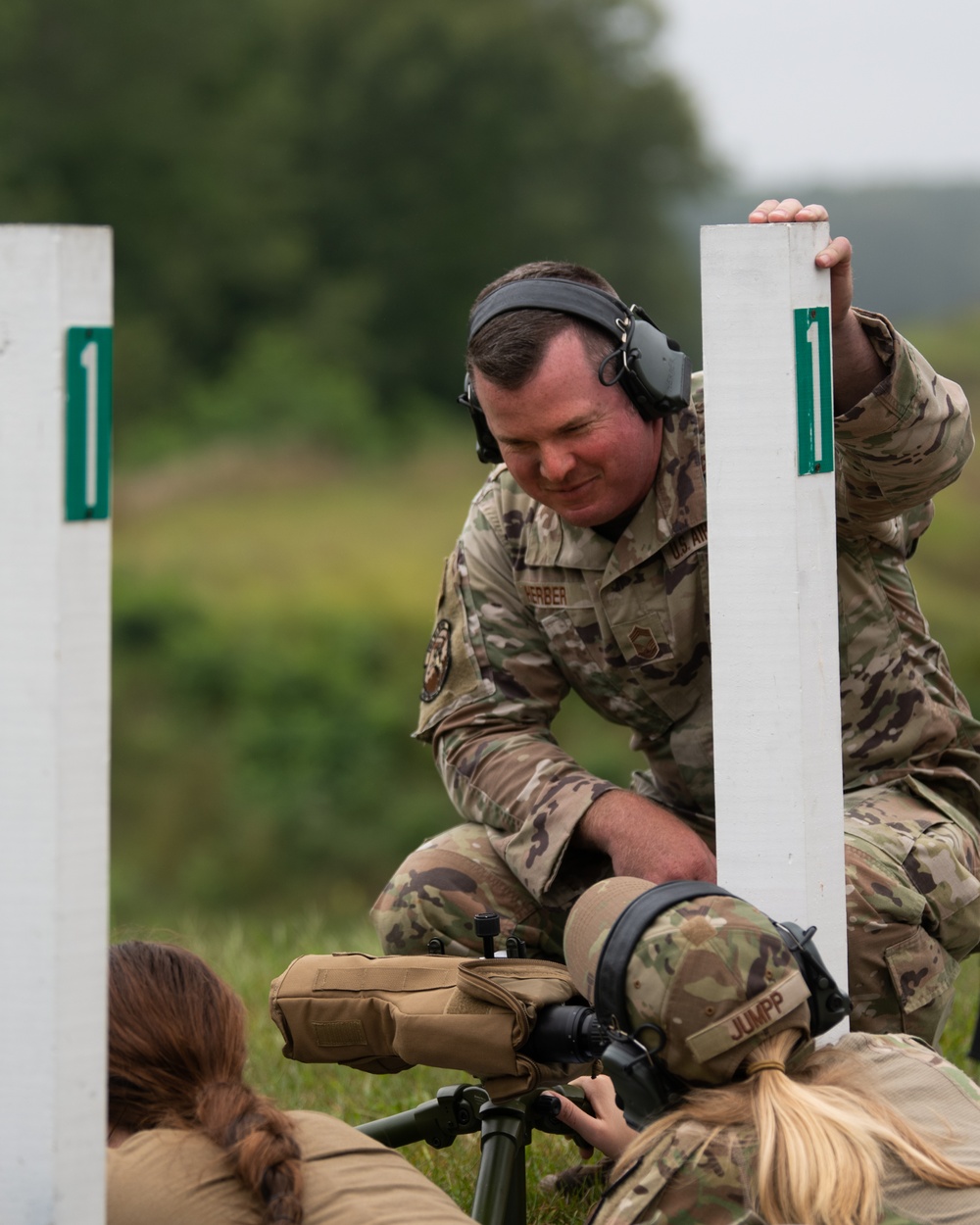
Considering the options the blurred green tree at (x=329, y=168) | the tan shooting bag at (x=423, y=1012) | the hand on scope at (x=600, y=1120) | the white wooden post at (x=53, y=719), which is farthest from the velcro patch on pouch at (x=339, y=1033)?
the blurred green tree at (x=329, y=168)

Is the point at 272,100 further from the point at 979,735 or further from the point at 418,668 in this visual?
the point at 979,735

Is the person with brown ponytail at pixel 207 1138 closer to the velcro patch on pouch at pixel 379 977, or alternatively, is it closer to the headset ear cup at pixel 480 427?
the velcro patch on pouch at pixel 379 977

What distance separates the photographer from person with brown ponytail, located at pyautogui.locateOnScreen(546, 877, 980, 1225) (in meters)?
2.18

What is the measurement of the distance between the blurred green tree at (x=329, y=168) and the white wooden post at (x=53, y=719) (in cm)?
2329

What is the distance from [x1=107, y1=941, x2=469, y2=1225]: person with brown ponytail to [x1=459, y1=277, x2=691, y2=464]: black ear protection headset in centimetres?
141

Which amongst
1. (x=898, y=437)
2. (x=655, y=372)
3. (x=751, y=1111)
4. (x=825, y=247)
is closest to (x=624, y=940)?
(x=751, y=1111)

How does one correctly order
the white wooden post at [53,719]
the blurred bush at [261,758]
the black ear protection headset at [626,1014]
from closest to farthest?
the white wooden post at [53,719], the black ear protection headset at [626,1014], the blurred bush at [261,758]

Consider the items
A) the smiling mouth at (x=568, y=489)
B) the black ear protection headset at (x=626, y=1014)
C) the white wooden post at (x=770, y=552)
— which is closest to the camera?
the black ear protection headset at (x=626, y=1014)

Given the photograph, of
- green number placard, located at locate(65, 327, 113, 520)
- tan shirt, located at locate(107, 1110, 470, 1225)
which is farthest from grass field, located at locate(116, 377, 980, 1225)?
green number placard, located at locate(65, 327, 113, 520)

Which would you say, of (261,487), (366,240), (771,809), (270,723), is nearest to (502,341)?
(771,809)

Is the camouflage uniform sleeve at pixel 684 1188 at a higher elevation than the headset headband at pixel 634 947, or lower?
lower

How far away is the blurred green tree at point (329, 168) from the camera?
27.2m

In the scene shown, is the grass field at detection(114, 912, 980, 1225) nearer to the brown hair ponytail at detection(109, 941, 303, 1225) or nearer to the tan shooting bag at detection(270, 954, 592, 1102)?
the tan shooting bag at detection(270, 954, 592, 1102)

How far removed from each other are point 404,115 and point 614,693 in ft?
90.9
